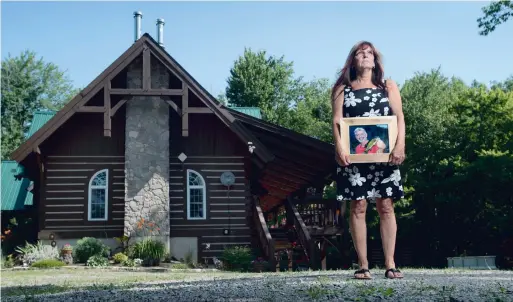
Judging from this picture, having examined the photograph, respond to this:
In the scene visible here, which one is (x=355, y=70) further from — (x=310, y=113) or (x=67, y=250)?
(x=310, y=113)

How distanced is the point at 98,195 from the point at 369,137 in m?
13.4

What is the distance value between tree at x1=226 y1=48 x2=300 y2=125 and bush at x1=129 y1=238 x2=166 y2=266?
3335 cm

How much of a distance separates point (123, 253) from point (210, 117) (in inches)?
187

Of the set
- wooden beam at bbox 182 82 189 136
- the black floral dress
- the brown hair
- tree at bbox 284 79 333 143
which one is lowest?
the black floral dress

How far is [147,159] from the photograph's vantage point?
745 inches

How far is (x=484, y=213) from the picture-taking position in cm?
2744

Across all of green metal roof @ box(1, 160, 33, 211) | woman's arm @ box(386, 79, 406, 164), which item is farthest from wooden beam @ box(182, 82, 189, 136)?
woman's arm @ box(386, 79, 406, 164)

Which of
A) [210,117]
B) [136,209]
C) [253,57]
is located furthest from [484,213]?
[253,57]

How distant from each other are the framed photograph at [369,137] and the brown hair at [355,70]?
1.74ft

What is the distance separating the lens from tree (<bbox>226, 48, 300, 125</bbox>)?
2045 inches

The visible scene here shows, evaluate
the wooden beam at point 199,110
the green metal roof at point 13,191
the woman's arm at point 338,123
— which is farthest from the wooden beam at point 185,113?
Result: the woman's arm at point 338,123

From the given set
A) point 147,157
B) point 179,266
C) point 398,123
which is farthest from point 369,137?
point 147,157

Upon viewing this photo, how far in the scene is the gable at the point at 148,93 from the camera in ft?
60.0

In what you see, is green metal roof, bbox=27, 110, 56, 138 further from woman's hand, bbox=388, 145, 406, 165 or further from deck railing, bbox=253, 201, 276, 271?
woman's hand, bbox=388, 145, 406, 165
